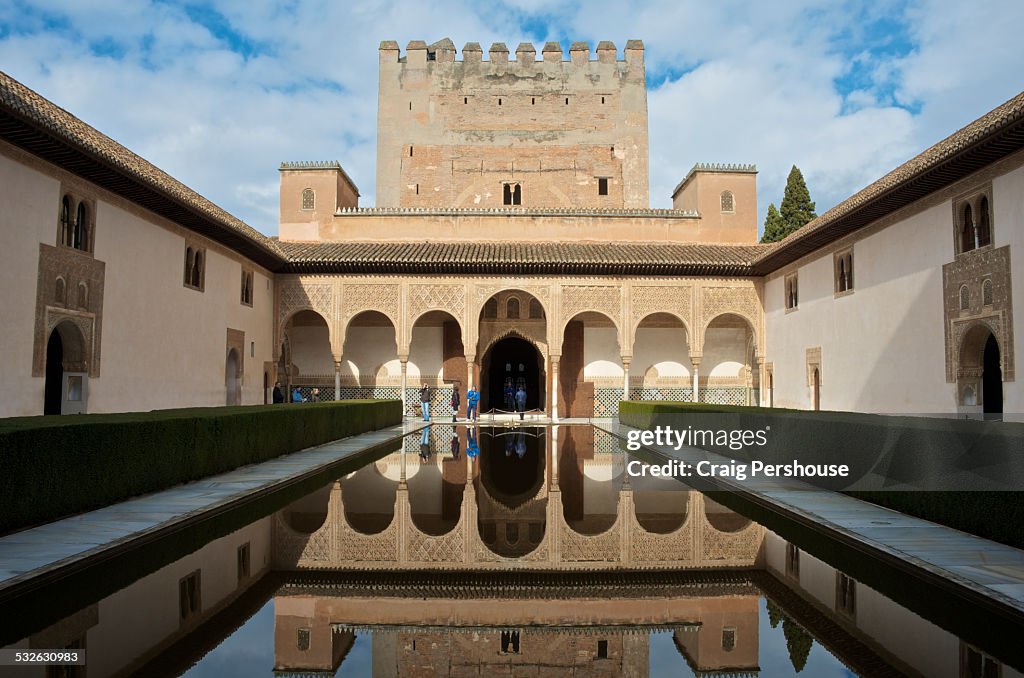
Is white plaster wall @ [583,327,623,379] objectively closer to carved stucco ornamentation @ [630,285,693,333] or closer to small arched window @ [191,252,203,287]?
carved stucco ornamentation @ [630,285,693,333]

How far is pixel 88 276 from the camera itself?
1139cm

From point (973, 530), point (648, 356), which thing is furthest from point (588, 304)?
point (973, 530)

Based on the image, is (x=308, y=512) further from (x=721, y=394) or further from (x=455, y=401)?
(x=721, y=394)

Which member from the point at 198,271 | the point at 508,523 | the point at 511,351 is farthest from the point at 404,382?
the point at 508,523

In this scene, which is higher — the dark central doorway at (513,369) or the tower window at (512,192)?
the tower window at (512,192)

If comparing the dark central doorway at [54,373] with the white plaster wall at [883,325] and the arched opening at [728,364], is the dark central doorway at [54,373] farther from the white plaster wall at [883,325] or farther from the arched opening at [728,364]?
the arched opening at [728,364]

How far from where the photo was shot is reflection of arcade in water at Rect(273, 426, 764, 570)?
16.3 ft

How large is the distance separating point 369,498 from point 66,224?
6774 millimetres

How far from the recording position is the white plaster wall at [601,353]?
21.7 meters

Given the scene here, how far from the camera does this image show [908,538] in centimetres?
535

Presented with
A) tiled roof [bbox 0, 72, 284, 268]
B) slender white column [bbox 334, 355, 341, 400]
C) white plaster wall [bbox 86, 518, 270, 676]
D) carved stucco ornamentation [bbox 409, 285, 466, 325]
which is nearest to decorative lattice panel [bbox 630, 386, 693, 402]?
carved stucco ornamentation [bbox 409, 285, 466, 325]

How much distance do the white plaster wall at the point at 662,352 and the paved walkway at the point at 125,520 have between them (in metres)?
13.2

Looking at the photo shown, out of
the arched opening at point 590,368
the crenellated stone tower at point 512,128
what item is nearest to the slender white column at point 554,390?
the arched opening at point 590,368

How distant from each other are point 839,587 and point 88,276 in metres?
10.9
